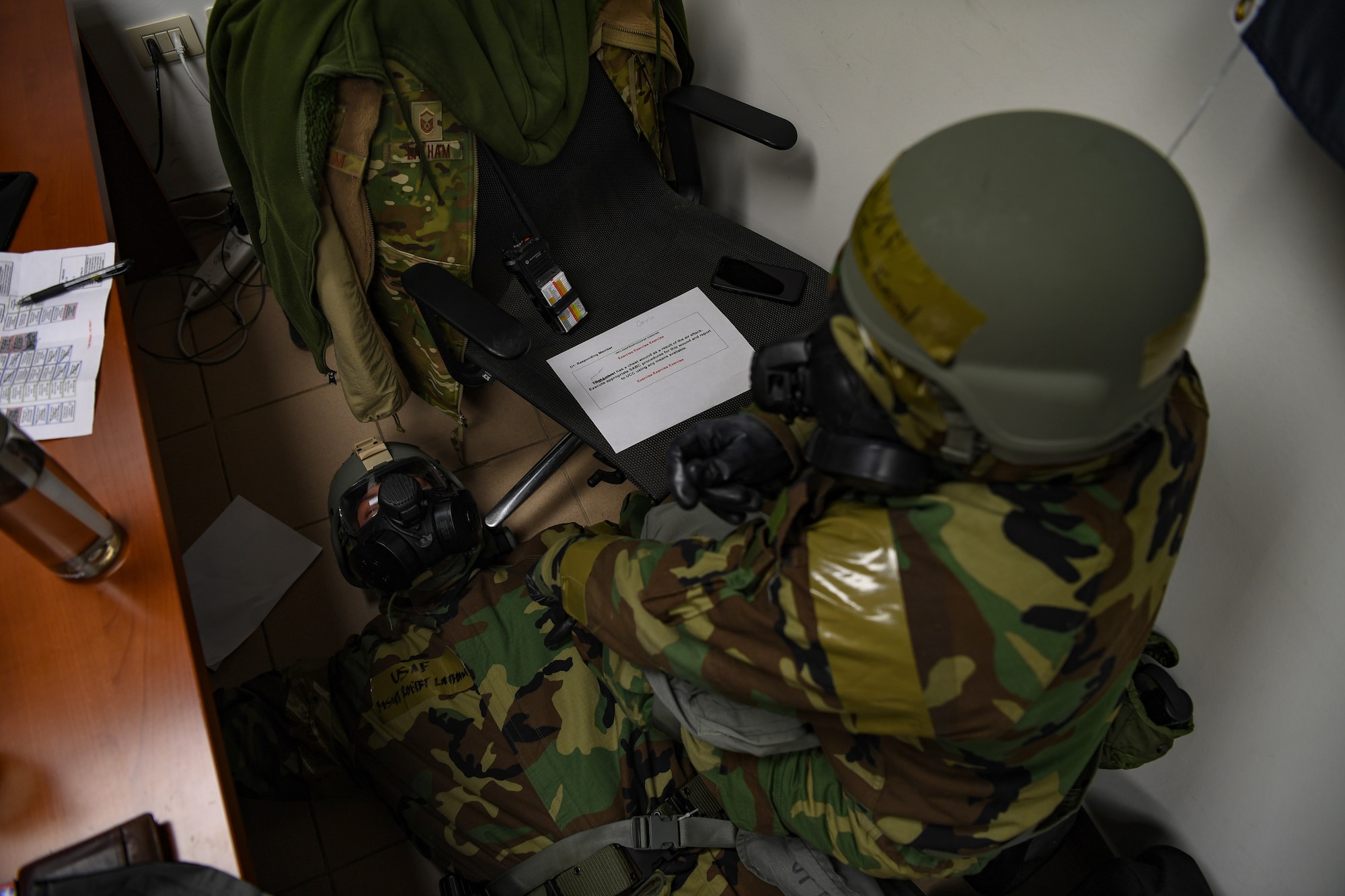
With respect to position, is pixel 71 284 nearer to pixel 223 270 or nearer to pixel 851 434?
pixel 223 270

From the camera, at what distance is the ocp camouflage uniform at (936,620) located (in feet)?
2.49

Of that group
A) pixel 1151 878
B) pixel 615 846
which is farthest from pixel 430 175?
pixel 1151 878

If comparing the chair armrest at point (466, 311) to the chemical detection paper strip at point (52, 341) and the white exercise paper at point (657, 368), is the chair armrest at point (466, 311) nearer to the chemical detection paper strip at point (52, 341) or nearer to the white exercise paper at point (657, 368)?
the white exercise paper at point (657, 368)

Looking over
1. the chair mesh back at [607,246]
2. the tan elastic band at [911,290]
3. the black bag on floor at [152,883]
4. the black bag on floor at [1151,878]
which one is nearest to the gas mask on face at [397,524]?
the chair mesh back at [607,246]

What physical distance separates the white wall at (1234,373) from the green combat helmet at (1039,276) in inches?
10.2

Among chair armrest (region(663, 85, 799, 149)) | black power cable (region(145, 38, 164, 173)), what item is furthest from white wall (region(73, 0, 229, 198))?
chair armrest (region(663, 85, 799, 149))

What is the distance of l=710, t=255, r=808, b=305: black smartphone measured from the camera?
57.2 inches

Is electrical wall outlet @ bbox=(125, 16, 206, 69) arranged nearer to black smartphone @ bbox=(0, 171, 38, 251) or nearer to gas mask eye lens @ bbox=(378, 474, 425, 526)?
black smartphone @ bbox=(0, 171, 38, 251)

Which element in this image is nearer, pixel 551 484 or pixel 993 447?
pixel 993 447

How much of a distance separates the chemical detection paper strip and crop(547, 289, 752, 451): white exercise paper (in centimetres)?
67

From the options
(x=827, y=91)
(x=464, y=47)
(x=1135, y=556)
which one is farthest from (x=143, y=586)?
(x=827, y=91)

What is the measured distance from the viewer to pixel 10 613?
0.92 metres

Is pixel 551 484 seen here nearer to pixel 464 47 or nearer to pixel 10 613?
pixel 464 47

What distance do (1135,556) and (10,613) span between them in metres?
1.22
